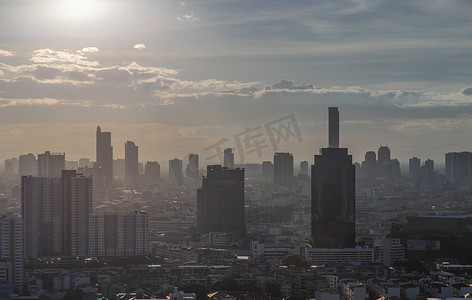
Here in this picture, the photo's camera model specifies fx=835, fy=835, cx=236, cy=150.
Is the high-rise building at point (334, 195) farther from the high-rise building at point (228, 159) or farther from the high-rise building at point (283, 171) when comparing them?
the high-rise building at point (283, 171)

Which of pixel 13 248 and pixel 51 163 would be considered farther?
pixel 51 163

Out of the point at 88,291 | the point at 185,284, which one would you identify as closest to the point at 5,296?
the point at 88,291

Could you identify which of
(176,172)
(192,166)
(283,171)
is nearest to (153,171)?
(176,172)

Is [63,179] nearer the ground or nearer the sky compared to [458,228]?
nearer the sky

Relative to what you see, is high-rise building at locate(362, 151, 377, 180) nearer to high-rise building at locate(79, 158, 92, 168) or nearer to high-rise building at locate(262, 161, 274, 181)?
high-rise building at locate(262, 161, 274, 181)

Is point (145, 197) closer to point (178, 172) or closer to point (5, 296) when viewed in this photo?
point (178, 172)

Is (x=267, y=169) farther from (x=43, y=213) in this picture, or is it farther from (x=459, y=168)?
(x=43, y=213)
